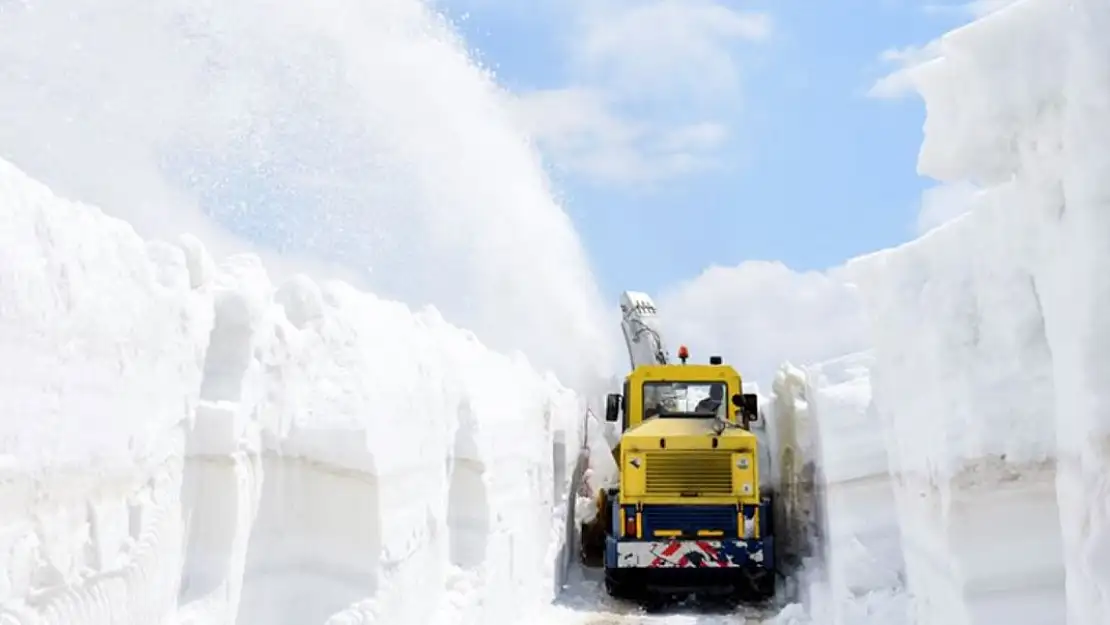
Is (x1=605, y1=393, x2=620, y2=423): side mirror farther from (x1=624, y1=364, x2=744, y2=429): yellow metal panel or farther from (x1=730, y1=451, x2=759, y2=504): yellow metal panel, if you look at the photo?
(x1=730, y1=451, x2=759, y2=504): yellow metal panel

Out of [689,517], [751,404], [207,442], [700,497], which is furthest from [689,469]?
[207,442]

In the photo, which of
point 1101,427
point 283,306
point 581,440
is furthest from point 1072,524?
point 581,440

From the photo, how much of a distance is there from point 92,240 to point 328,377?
93.0 inches

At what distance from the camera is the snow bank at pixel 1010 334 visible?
13.0 feet

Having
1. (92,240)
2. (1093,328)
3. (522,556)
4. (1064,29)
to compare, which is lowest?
(522,556)

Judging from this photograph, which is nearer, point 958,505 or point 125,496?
point 125,496

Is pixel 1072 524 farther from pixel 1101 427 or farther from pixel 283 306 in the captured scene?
pixel 283 306

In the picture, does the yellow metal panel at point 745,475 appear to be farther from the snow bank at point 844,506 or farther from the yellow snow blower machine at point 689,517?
the snow bank at point 844,506

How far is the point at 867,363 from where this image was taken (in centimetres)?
1297

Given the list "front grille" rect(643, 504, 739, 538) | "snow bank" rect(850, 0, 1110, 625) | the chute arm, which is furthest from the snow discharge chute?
"snow bank" rect(850, 0, 1110, 625)

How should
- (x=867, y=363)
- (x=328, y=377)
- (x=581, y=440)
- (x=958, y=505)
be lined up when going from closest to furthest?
(x=958, y=505)
(x=328, y=377)
(x=867, y=363)
(x=581, y=440)

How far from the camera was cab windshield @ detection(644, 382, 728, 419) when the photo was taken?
15.3 metres

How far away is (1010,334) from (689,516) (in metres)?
8.06

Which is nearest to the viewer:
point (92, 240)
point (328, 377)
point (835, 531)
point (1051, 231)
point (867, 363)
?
point (92, 240)
